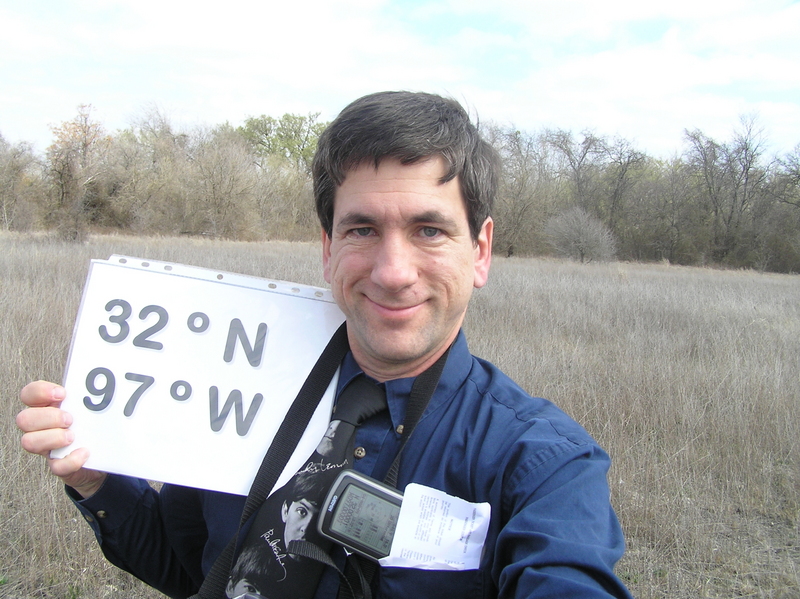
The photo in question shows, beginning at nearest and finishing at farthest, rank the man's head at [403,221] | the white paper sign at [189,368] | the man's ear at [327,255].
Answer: the man's head at [403,221] < the white paper sign at [189,368] < the man's ear at [327,255]

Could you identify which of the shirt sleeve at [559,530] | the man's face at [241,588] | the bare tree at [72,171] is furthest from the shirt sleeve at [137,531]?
the bare tree at [72,171]

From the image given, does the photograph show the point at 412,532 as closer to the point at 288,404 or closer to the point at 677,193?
the point at 288,404

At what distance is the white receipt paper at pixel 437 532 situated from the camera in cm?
107

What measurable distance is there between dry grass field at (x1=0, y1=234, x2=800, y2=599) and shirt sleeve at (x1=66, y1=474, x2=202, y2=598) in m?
1.03

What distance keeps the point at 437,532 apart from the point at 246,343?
30.3 inches

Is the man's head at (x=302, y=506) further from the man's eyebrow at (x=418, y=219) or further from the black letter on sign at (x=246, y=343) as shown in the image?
the man's eyebrow at (x=418, y=219)

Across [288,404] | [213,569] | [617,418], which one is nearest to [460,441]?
[288,404]

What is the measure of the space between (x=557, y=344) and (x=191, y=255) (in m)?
11.4

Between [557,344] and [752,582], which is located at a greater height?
[557,344]

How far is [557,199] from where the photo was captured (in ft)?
135

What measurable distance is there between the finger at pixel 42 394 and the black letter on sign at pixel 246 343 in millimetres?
419

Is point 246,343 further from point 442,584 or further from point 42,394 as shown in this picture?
point 442,584

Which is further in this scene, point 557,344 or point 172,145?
point 172,145

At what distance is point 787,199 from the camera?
34.1 meters
